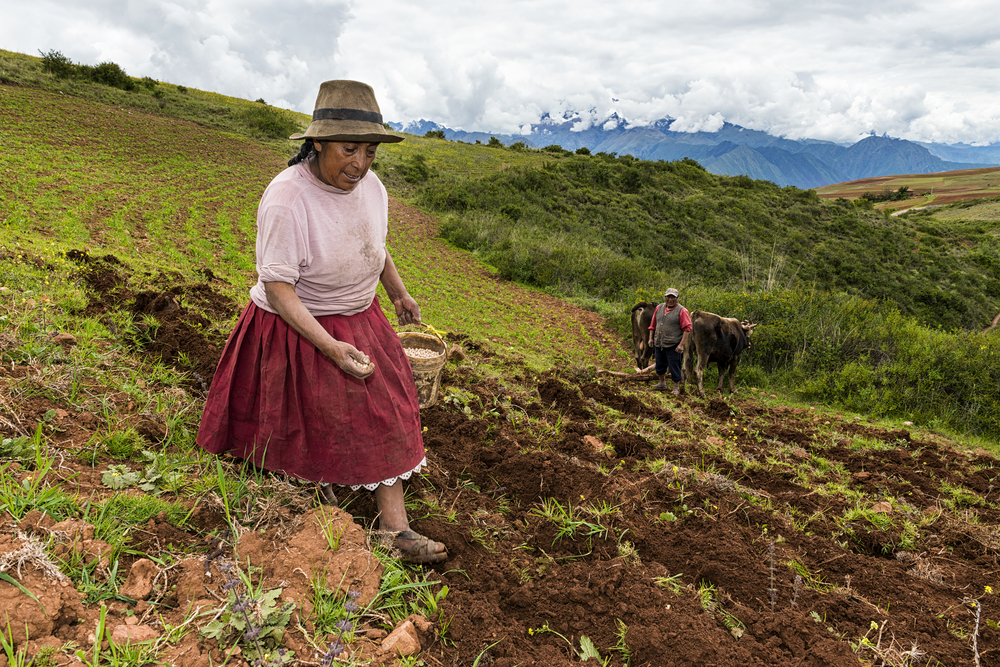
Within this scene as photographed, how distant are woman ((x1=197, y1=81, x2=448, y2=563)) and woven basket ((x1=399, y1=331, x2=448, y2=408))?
3.14 feet

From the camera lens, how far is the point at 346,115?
6.51 ft

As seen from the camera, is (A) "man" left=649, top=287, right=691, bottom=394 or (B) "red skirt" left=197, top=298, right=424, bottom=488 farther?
(A) "man" left=649, top=287, right=691, bottom=394

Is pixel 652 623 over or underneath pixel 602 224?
underneath

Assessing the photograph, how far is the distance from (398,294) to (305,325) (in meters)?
0.87

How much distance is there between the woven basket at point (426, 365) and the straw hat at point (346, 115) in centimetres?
150

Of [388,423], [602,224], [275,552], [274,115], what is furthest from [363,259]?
[274,115]

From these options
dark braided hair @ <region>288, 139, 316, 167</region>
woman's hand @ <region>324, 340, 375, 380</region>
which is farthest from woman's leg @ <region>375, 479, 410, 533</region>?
dark braided hair @ <region>288, 139, 316, 167</region>

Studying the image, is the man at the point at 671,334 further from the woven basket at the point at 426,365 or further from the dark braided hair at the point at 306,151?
the dark braided hair at the point at 306,151

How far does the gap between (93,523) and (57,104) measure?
25705 millimetres

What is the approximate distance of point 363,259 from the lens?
7.07 feet

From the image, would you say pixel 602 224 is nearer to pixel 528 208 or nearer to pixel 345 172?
pixel 528 208

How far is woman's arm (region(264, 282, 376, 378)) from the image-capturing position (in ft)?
6.31

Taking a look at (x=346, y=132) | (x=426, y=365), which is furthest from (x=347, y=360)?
(x=426, y=365)

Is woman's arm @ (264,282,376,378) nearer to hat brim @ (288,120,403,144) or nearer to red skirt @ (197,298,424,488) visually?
red skirt @ (197,298,424,488)
